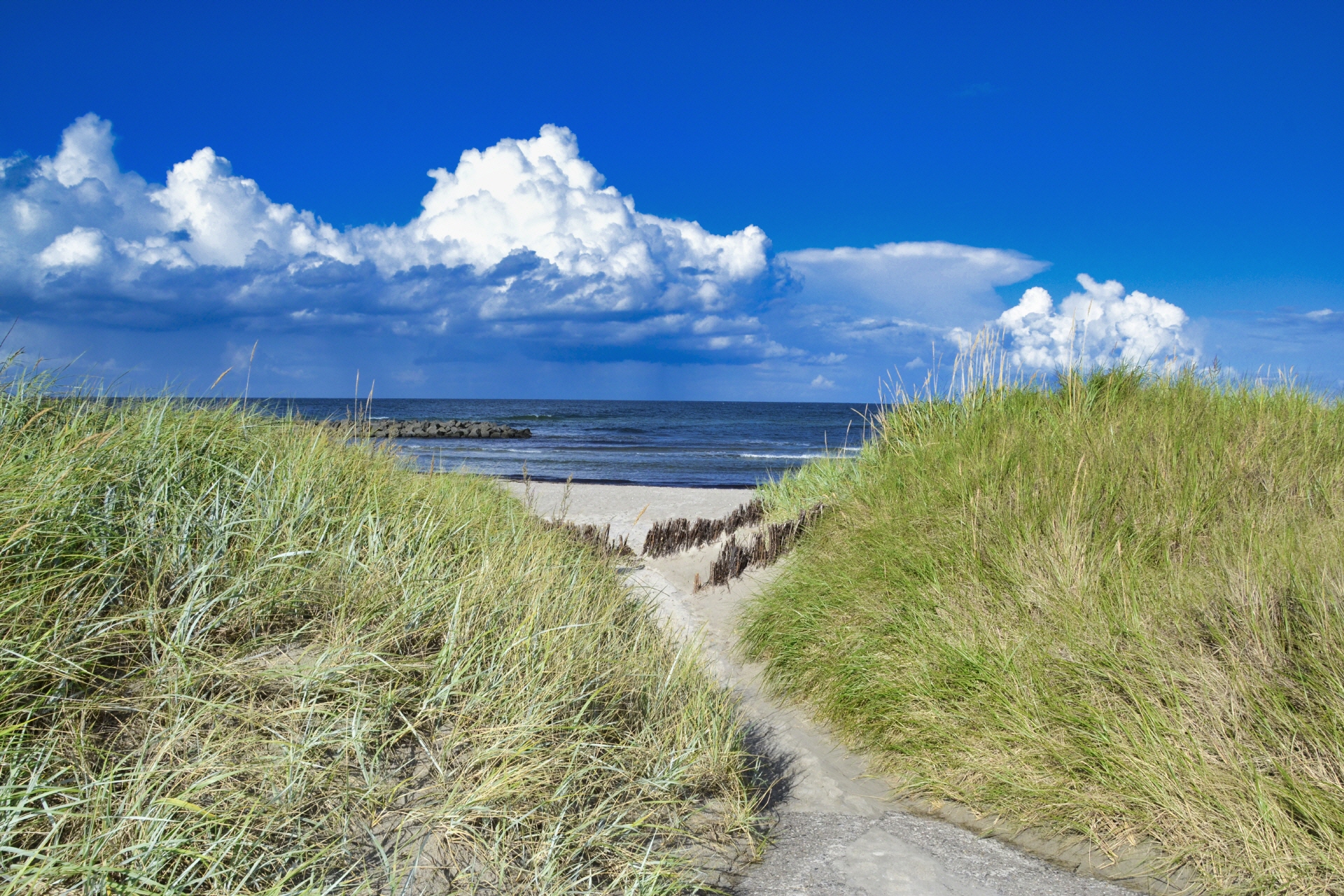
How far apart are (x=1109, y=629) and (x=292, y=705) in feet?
10.9

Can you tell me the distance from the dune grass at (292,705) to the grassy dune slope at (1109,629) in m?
1.07

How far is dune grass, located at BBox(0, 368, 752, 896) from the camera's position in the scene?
2188 mm

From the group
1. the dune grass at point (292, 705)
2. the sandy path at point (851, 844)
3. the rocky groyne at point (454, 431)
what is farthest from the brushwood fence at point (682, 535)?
the rocky groyne at point (454, 431)

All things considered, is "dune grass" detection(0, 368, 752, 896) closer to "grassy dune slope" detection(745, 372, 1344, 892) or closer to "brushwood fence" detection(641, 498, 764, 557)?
"grassy dune slope" detection(745, 372, 1344, 892)

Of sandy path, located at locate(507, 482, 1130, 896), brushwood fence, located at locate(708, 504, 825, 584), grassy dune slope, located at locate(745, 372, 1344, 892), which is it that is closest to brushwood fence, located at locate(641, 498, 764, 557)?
brushwood fence, located at locate(708, 504, 825, 584)

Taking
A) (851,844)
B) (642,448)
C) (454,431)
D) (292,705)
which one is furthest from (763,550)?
(454,431)

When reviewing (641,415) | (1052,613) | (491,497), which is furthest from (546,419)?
(1052,613)

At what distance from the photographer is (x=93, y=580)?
2.87 metres

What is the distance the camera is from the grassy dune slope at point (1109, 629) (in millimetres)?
2770

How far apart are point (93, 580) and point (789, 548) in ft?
16.6

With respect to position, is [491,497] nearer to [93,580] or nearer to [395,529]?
[395,529]

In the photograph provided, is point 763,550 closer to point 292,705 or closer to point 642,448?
point 292,705

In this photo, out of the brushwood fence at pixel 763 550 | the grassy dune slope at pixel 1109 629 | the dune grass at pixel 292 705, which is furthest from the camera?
the brushwood fence at pixel 763 550

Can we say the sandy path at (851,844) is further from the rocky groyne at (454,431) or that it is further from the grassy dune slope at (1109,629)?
the rocky groyne at (454,431)
